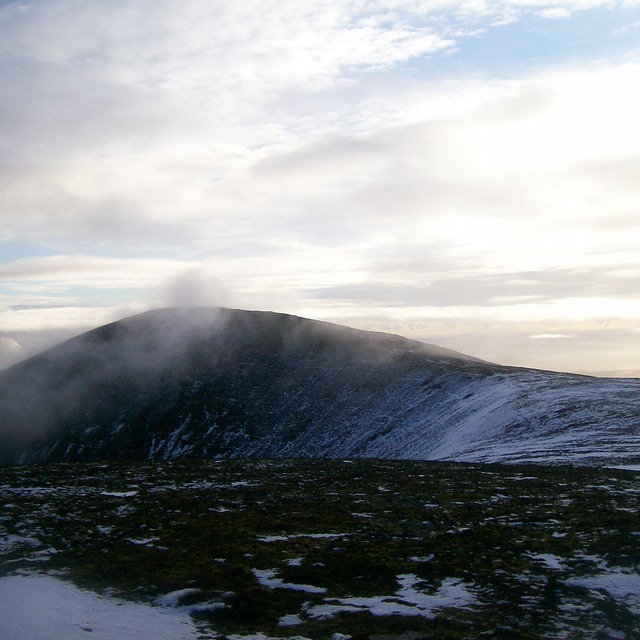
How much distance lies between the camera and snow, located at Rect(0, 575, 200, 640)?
10.9m

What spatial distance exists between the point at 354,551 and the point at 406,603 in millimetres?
4102

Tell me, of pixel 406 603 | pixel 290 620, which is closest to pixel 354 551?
pixel 406 603

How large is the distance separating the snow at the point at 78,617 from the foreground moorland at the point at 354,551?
493 mm

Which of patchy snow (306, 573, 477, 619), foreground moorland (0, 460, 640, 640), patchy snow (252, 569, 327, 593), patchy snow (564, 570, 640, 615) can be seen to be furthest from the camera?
patchy snow (252, 569, 327, 593)

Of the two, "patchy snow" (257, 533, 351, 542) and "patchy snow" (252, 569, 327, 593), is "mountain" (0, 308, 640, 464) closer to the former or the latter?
"patchy snow" (257, 533, 351, 542)

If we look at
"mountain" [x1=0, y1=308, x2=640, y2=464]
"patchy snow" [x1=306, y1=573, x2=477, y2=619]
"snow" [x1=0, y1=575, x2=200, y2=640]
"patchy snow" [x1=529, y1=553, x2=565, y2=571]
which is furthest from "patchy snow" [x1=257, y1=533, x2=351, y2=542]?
"mountain" [x1=0, y1=308, x2=640, y2=464]

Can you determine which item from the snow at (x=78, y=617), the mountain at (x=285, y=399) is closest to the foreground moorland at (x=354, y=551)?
the snow at (x=78, y=617)

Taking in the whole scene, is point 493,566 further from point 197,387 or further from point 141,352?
point 141,352

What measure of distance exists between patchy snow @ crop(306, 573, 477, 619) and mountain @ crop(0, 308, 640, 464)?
26.6 meters

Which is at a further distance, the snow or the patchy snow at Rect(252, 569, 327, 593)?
the patchy snow at Rect(252, 569, 327, 593)

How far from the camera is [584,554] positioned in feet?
51.1

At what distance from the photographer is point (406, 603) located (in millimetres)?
12516

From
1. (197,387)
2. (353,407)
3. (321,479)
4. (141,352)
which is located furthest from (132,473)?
(141,352)

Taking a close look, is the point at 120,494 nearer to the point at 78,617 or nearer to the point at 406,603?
the point at 78,617
